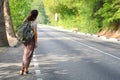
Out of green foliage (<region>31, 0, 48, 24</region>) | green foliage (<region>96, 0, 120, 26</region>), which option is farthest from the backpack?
green foliage (<region>31, 0, 48, 24</region>)

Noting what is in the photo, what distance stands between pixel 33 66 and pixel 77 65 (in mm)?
1758

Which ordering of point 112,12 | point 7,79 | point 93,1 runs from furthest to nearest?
point 93,1
point 112,12
point 7,79

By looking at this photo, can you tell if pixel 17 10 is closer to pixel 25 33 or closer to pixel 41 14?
pixel 25 33

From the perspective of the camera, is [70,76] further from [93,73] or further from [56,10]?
[56,10]

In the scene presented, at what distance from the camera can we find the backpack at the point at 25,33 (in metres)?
11.2

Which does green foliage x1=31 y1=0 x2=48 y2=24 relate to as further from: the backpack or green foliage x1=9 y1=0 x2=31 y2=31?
the backpack

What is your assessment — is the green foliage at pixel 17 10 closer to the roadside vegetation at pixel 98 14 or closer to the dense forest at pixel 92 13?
the dense forest at pixel 92 13

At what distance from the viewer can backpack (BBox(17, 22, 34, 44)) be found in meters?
11.2

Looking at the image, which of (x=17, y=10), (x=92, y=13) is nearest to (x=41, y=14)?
(x=92, y=13)

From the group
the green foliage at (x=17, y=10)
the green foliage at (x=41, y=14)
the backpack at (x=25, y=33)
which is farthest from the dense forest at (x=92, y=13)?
the green foliage at (x=41, y=14)

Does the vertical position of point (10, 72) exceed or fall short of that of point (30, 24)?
it falls short

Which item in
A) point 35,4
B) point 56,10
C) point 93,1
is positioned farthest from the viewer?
point 35,4

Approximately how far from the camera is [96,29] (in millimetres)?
49656

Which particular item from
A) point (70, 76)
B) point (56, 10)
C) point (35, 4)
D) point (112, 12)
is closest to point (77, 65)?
point (70, 76)
